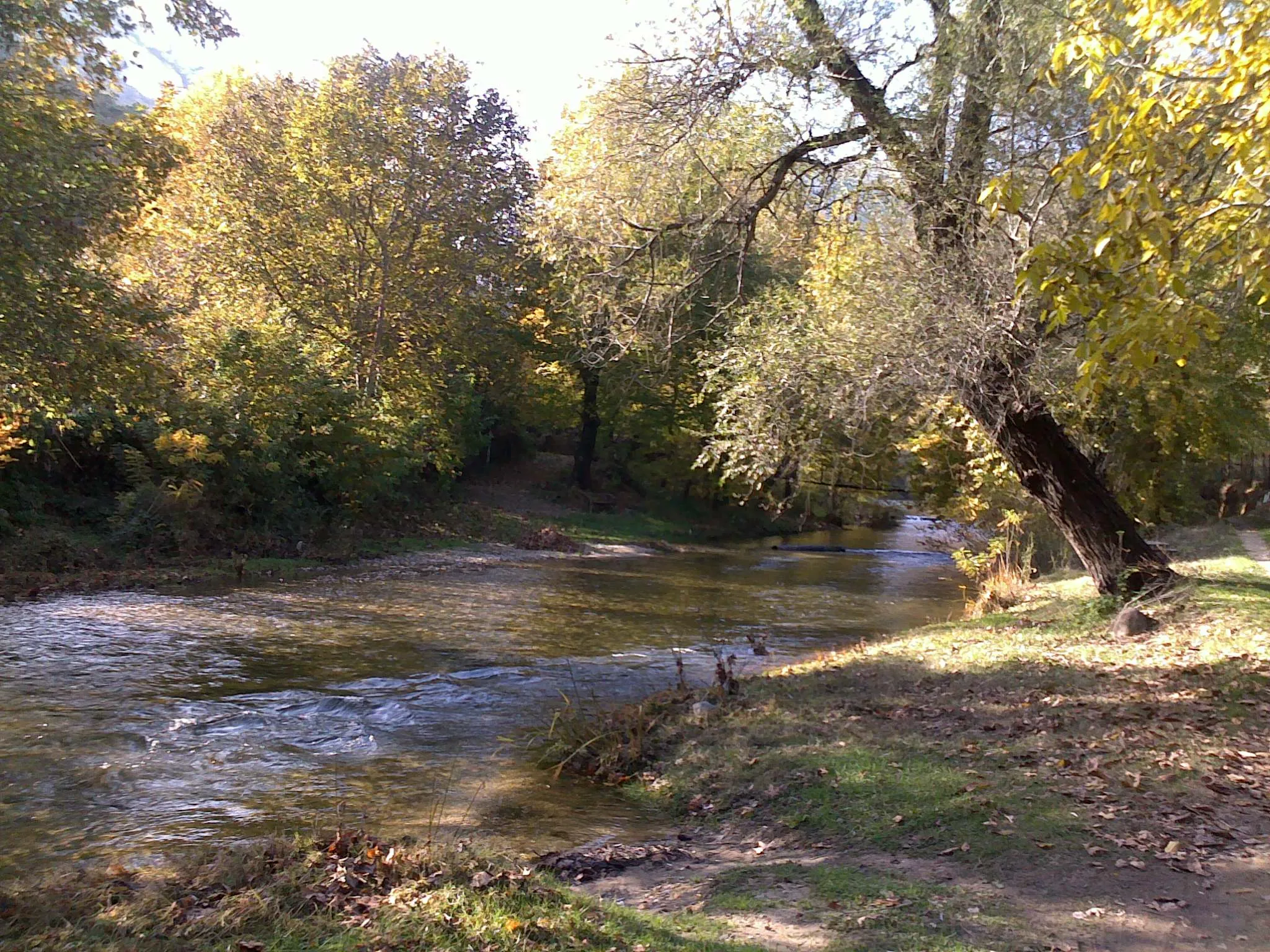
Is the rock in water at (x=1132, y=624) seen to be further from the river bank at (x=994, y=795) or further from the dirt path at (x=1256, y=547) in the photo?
the dirt path at (x=1256, y=547)

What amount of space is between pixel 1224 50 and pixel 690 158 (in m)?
7.37

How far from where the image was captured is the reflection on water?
7.29 m

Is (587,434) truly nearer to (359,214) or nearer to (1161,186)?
(359,214)

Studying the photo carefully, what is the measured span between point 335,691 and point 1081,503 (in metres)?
9.18

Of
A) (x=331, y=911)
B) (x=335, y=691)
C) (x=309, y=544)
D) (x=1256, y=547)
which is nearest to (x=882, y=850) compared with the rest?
(x=331, y=911)

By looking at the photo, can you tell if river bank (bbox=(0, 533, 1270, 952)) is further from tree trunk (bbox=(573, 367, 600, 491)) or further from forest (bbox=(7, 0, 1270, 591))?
tree trunk (bbox=(573, 367, 600, 491))

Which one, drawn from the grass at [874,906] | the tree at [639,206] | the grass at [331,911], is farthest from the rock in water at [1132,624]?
the grass at [331,911]

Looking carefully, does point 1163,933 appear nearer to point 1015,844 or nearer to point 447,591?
point 1015,844

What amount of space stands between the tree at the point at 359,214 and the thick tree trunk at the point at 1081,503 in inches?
739

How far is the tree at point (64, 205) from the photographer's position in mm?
9633

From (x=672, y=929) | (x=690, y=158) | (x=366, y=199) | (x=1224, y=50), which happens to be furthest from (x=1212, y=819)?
(x=366, y=199)

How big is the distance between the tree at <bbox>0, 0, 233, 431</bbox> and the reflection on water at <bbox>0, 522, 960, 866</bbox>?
11.1 ft

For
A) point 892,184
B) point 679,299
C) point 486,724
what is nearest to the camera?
point 486,724

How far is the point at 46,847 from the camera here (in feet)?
20.8
